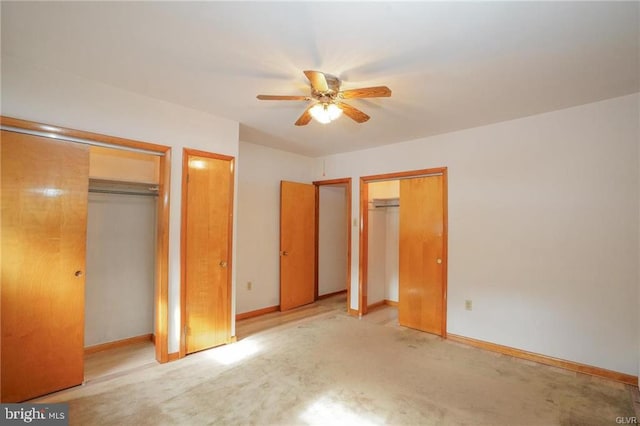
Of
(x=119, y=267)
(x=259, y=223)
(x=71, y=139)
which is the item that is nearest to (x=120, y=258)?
(x=119, y=267)

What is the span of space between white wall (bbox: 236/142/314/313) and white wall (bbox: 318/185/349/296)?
107 centimetres

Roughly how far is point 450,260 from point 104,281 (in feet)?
13.0

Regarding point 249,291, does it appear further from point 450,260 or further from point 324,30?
point 324,30

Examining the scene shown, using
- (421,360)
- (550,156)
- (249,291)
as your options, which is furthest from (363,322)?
(550,156)

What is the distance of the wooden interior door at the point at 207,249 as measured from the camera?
309 centimetres

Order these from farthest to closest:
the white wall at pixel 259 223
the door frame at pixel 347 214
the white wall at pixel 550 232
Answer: the door frame at pixel 347 214 → the white wall at pixel 259 223 → the white wall at pixel 550 232

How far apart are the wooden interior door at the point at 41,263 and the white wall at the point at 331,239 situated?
12.2 feet

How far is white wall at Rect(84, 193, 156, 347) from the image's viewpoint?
3154 millimetres

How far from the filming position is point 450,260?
12.1ft

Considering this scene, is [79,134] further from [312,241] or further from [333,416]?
[312,241]

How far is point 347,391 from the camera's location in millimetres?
2461

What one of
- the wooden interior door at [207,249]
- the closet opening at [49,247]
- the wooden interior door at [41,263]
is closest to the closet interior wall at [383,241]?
the wooden interior door at [207,249]

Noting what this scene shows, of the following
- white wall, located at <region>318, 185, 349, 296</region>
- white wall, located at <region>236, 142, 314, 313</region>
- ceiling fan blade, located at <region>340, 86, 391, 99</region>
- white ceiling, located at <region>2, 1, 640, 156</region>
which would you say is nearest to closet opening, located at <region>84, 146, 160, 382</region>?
white ceiling, located at <region>2, 1, 640, 156</region>

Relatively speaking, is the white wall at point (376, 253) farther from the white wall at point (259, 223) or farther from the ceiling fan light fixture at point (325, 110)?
the ceiling fan light fixture at point (325, 110)
